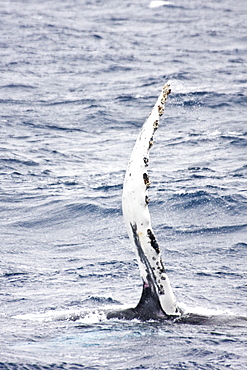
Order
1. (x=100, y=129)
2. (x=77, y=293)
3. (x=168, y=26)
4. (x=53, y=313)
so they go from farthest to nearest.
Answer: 1. (x=168, y=26)
2. (x=100, y=129)
3. (x=77, y=293)
4. (x=53, y=313)

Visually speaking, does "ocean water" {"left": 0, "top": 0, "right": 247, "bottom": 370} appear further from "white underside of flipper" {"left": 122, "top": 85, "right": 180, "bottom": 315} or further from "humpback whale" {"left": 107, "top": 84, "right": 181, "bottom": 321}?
"white underside of flipper" {"left": 122, "top": 85, "right": 180, "bottom": 315}

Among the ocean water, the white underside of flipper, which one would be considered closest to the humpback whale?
the white underside of flipper

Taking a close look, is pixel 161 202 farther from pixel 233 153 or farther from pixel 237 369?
pixel 237 369

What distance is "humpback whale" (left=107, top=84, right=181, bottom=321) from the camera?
8.61 meters

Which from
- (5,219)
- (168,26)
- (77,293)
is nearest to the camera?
(77,293)

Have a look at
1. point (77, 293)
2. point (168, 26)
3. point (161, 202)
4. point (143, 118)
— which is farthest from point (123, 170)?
point (168, 26)

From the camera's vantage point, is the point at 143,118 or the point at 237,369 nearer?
the point at 237,369

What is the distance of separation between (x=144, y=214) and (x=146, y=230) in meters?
0.23

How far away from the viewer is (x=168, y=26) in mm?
49781

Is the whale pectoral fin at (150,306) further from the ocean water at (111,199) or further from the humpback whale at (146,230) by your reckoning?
the ocean water at (111,199)

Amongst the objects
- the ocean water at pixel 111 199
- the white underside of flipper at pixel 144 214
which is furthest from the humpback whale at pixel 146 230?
the ocean water at pixel 111 199

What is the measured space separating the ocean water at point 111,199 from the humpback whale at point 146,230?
A: 248 mm

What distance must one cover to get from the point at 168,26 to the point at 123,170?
32.1 m

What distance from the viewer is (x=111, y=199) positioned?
17766 millimetres
